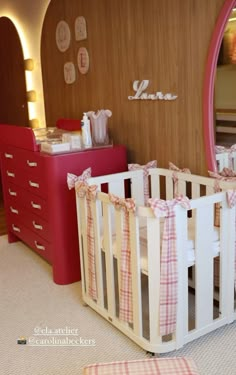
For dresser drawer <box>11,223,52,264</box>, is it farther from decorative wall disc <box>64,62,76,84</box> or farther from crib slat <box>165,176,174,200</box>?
decorative wall disc <box>64,62,76,84</box>

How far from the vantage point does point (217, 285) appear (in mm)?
2326

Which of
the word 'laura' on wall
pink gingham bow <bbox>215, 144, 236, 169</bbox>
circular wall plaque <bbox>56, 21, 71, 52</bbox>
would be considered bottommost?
pink gingham bow <bbox>215, 144, 236, 169</bbox>

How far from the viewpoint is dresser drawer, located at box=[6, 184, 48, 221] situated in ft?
8.98

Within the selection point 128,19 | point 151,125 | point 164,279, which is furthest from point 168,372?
point 128,19

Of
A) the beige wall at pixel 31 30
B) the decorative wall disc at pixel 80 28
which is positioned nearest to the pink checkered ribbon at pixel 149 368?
the decorative wall disc at pixel 80 28

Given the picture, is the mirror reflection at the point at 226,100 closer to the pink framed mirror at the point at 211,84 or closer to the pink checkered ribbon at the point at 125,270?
the pink framed mirror at the point at 211,84

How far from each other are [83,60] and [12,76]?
1.43 metres

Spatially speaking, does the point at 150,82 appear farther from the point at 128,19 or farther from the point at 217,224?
the point at 217,224

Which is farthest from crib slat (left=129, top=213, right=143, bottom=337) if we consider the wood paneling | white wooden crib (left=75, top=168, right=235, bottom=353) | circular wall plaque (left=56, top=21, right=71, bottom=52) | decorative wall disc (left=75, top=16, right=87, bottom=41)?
the wood paneling

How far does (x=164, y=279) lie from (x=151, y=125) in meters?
1.17

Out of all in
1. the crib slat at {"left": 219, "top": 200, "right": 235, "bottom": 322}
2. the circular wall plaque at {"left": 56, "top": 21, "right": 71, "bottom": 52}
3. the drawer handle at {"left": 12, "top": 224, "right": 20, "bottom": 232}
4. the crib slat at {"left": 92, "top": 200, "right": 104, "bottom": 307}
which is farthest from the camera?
the circular wall plaque at {"left": 56, "top": 21, "right": 71, "bottom": 52}

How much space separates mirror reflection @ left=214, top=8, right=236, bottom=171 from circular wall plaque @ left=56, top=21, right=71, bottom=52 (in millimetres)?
1603

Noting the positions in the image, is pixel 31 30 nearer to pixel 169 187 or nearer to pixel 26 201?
pixel 26 201

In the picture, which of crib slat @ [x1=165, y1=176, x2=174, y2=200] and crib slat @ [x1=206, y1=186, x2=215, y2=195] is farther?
crib slat @ [x1=165, y1=176, x2=174, y2=200]
